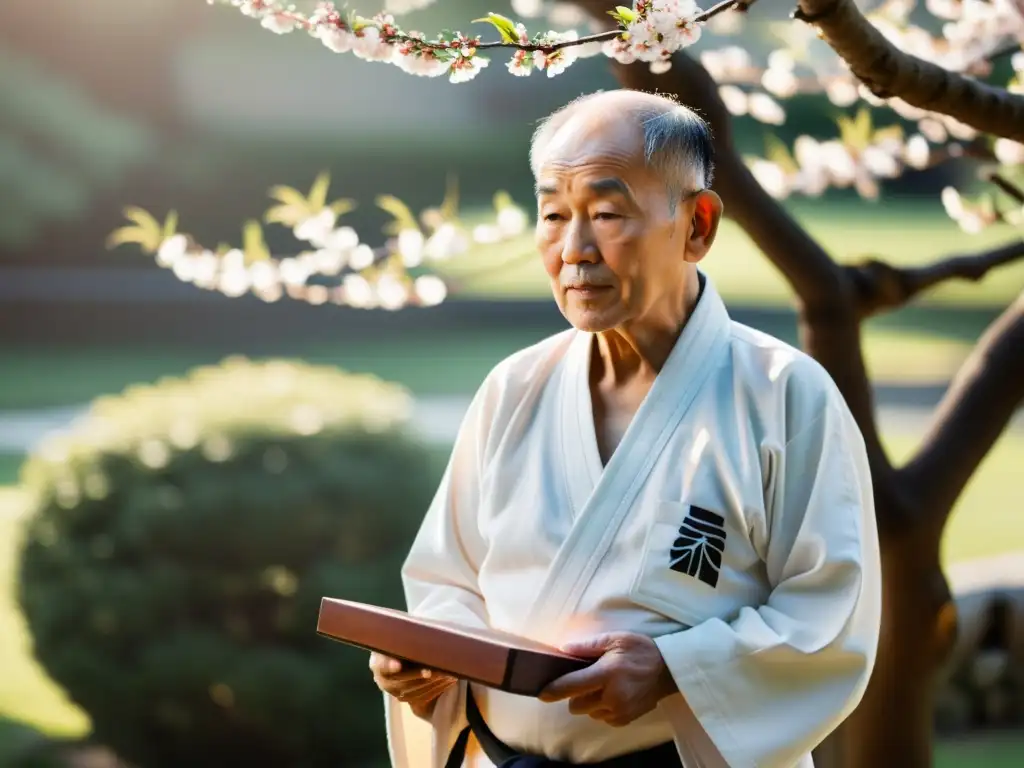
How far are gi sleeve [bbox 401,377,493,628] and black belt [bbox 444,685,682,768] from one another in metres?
0.15

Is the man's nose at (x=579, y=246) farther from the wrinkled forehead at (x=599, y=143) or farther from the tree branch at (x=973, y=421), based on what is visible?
the tree branch at (x=973, y=421)

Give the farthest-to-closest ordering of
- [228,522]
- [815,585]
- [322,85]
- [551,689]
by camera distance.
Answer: [322,85] < [228,522] < [815,585] < [551,689]

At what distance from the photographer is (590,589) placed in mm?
1819

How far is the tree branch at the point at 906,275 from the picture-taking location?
2941 mm

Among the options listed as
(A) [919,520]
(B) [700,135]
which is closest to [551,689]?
(B) [700,135]

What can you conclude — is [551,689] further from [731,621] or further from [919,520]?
[919,520]

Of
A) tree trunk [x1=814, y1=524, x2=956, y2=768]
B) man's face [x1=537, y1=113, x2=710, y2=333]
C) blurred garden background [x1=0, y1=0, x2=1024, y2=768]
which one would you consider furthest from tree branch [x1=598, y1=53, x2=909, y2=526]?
blurred garden background [x1=0, y1=0, x2=1024, y2=768]

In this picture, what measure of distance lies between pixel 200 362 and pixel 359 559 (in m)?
3.60

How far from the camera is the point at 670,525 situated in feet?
5.91

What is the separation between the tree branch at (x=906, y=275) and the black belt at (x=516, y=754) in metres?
1.36

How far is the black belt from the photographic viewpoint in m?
1.81

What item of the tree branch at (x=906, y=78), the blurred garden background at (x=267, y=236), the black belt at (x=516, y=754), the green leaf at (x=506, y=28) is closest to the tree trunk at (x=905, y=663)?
the tree branch at (x=906, y=78)

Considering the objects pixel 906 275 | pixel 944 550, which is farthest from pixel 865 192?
pixel 944 550

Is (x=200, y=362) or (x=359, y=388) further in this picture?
(x=200, y=362)
